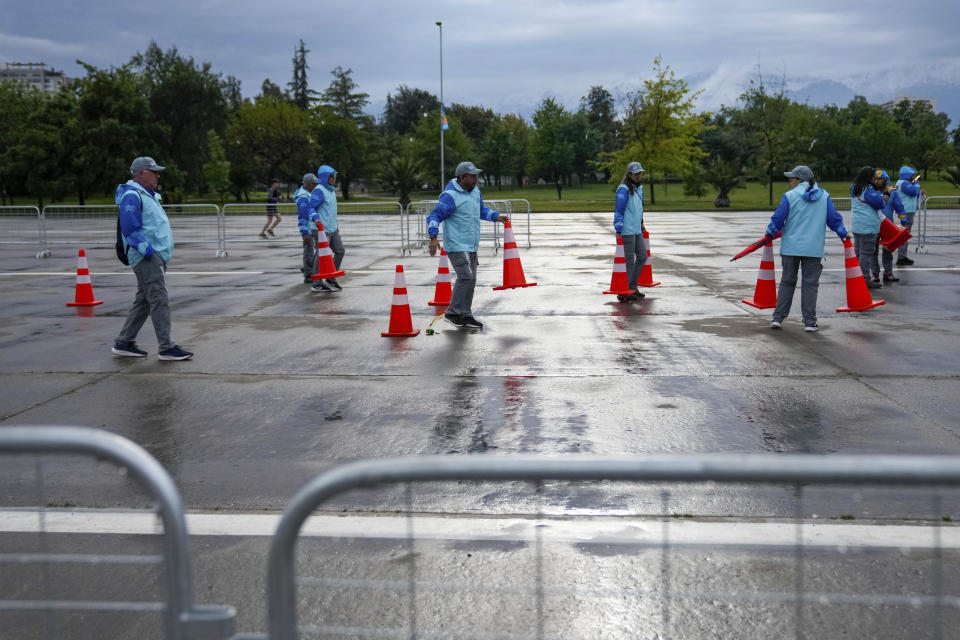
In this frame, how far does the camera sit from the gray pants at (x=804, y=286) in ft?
33.7

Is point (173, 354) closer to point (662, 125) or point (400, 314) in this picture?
point (400, 314)

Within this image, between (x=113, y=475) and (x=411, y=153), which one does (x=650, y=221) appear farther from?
(x=411, y=153)

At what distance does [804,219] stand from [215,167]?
60.6 m

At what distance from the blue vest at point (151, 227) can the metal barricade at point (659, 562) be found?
16.8 feet

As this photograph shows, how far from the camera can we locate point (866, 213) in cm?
1338

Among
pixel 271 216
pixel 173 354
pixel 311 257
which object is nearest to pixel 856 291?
pixel 173 354

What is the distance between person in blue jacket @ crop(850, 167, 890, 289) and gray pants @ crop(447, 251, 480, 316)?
6.26 meters

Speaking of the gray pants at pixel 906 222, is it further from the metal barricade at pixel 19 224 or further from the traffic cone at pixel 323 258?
the metal barricade at pixel 19 224

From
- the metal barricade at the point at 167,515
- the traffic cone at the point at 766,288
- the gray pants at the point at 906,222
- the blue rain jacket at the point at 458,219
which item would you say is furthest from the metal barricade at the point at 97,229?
the metal barricade at the point at 167,515

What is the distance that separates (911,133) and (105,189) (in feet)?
296

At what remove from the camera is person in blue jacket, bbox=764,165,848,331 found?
10194mm

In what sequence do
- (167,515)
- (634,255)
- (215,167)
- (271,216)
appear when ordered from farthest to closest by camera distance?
(215,167), (271,216), (634,255), (167,515)

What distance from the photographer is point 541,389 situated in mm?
7668

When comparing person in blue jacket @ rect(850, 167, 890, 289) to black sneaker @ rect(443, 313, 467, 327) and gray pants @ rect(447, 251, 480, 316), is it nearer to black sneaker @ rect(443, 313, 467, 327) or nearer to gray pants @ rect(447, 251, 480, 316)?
gray pants @ rect(447, 251, 480, 316)
